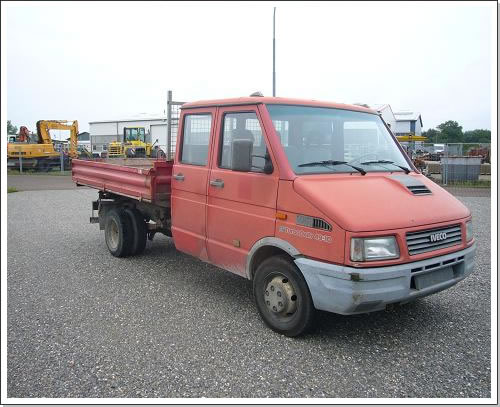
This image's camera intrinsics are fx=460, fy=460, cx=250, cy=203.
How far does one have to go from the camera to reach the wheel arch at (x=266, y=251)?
4.17 metres

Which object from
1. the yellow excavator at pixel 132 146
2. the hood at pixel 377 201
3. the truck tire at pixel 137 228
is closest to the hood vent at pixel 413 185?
the hood at pixel 377 201

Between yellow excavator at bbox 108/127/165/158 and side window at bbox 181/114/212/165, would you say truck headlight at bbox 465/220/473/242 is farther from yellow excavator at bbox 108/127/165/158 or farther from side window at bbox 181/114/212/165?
yellow excavator at bbox 108/127/165/158

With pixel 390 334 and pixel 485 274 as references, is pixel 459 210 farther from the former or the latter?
pixel 485 274

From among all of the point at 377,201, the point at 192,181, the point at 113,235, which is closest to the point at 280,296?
the point at 377,201

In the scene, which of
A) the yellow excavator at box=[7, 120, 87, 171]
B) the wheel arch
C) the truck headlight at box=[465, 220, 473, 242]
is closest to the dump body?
the wheel arch

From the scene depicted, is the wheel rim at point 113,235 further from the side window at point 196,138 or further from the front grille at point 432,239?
the front grille at point 432,239

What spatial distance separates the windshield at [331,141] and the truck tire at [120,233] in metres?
3.58

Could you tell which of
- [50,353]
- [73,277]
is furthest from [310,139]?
[73,277]

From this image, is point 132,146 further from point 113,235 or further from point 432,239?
point 432,239

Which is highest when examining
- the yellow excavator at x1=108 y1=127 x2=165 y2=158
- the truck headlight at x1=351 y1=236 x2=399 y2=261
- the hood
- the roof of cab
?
the yellow excavator at x1=108 y1=127 x2=165 y2=158

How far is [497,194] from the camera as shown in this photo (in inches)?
196

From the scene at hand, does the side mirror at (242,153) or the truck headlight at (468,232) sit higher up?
the side mirror at (242,153)

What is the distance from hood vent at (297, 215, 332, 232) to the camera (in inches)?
152

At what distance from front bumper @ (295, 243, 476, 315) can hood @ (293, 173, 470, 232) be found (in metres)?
0.35
